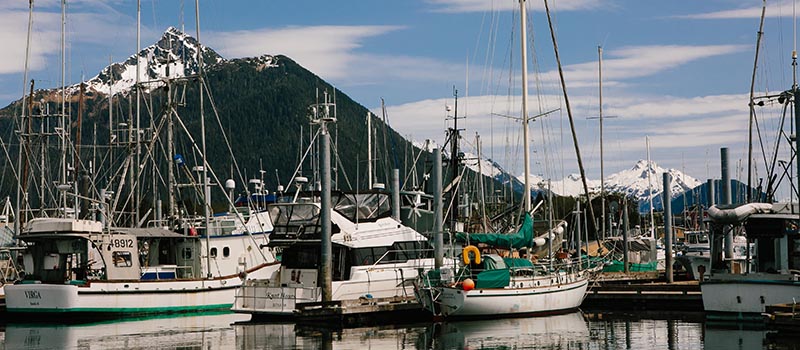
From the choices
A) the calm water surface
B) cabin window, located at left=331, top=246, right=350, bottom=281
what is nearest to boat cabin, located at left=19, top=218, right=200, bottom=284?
the calm water surface

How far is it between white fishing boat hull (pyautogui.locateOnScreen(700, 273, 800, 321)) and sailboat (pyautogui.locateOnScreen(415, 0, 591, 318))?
535 cm

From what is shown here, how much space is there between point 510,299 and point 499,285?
2.20 ft

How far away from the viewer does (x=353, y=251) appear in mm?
37656

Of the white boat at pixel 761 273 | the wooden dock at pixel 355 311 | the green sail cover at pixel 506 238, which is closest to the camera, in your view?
the white boat at pixel 761 273

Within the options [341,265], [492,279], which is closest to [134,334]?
[341,265]

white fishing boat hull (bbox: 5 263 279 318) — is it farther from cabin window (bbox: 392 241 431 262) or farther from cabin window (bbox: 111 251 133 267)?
cabin window (bbox: 392 241 431 262)

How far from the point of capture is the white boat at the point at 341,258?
120 ft

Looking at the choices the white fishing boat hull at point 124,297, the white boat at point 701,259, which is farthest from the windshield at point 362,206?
the white boat at point 701,259

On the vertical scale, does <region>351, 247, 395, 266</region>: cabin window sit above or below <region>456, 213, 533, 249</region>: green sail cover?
below

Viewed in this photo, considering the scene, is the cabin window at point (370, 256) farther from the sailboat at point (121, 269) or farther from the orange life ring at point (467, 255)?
the sailboat at point (121, 269)

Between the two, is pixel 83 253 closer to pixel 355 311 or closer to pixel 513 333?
pixel 355 311

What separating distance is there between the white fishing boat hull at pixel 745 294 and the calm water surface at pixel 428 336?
0.86 metres

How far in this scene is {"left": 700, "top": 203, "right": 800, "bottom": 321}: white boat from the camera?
107ft

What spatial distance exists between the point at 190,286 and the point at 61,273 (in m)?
4.92
